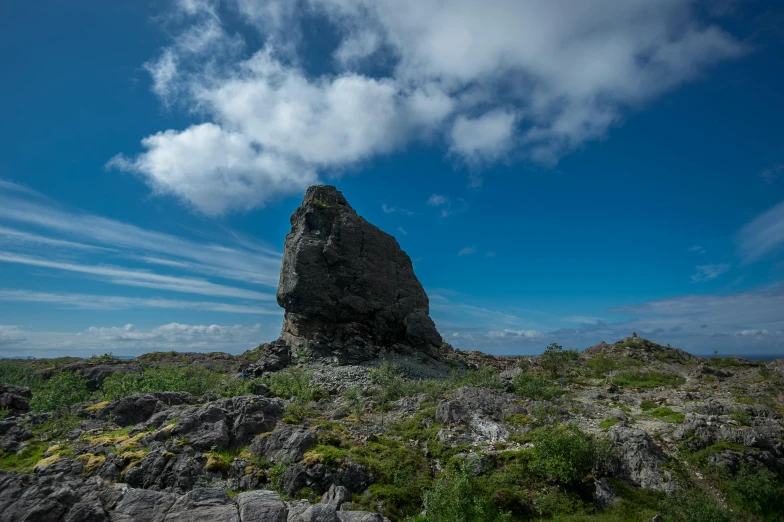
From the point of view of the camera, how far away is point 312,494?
2059 cm

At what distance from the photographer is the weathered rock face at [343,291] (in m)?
61.2

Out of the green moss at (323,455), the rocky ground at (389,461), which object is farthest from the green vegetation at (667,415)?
the green moss at (323,455)

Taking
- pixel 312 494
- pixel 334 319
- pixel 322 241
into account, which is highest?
pixel 322 241

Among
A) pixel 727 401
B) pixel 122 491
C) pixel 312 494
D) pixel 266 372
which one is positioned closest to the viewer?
pixel 122 491

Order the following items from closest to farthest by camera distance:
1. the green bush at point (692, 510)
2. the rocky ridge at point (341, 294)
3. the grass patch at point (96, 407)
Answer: the green bush at point (692, 510)
the grass patch at point (96, 407)
the rocky ridge at point (341, 294)

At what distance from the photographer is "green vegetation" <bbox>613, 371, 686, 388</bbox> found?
5663 centimetres

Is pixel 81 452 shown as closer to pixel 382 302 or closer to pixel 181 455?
pixel 181 455

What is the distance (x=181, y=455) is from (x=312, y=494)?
7.96 metres

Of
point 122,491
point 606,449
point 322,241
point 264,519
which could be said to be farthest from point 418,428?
point 322,241

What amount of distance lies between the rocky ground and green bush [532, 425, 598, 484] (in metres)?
0.07

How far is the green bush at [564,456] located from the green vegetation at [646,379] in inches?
1643

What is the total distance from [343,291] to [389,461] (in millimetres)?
41632

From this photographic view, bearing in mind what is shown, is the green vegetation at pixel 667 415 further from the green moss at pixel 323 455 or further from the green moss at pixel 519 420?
the green moss at pixel 323 455

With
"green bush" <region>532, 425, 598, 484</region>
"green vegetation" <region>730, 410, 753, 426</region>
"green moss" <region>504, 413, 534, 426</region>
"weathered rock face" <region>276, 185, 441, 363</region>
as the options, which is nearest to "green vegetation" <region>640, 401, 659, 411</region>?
"green vegetation" <region>730, 410, 753, 426</region>
